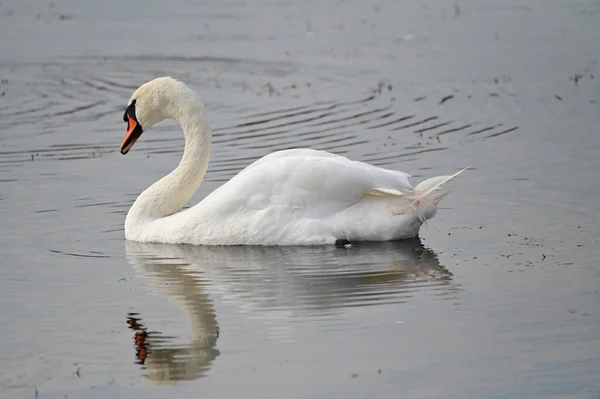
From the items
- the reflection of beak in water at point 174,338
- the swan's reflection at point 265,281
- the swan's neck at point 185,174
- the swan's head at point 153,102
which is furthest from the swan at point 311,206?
the swan's head at point 153,102

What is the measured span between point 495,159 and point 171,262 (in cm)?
485

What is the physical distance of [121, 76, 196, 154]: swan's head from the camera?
12273 mm

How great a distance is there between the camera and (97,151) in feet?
52.0

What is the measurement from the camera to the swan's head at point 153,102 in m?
12.3

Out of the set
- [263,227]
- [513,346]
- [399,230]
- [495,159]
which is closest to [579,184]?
[495,159]

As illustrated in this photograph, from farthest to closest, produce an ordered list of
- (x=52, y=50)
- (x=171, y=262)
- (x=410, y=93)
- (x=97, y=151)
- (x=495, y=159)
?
1. (x=52, y=50)
2. (x=410, y=93)
3. (x=97, y=151)
4. (x=495, y=159)
5. (x=171, y=262)

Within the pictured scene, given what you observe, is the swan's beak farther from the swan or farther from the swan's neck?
the swan

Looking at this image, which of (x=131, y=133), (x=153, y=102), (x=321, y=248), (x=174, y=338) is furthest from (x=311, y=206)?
(x=174, y=338)

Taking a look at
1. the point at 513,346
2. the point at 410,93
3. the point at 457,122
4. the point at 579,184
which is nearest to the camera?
the point at 513,346

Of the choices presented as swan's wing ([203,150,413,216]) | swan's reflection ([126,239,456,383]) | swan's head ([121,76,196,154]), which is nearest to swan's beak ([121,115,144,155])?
swan's head ([121,76,196,154])

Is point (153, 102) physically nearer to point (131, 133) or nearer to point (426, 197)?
point (131, 133)

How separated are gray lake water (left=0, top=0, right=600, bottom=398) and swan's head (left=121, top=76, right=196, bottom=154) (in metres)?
0.91

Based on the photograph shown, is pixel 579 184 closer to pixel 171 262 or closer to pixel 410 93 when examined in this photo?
pixel 171 262

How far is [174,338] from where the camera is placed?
347 inches
